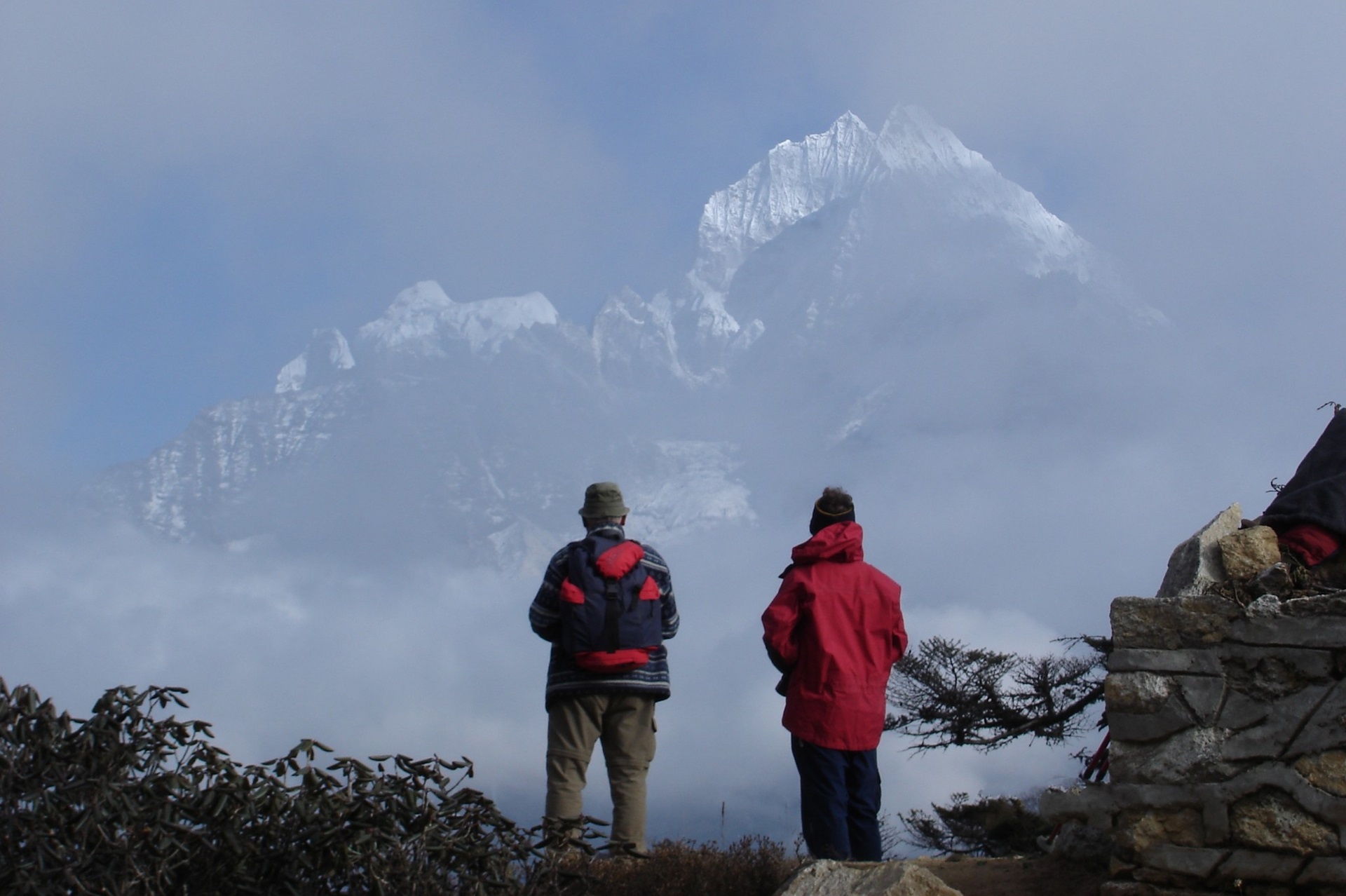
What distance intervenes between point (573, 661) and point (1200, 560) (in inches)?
122

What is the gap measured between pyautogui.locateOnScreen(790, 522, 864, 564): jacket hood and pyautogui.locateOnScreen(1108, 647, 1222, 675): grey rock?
1.47 metres

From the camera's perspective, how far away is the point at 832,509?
6.34 meters

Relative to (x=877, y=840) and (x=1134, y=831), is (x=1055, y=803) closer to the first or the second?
(x=1134, y=831)

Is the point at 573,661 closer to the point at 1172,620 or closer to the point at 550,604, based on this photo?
the point at 550,604

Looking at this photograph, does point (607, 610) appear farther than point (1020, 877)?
Yes

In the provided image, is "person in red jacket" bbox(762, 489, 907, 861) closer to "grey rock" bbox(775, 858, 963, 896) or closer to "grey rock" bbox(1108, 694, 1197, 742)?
"grey rock" bbox(775, 858, 963, 896)

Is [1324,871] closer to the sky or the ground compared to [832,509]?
closer to the ground

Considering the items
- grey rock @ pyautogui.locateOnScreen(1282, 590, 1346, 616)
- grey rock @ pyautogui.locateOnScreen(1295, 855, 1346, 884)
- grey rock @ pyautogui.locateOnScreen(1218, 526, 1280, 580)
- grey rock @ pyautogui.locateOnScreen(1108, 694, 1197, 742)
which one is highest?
grey rock @ pyautogui.locateOnScreen(1218, 526, 1280, 580)

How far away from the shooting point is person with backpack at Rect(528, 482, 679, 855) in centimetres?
607

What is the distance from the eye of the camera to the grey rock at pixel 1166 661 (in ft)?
16.5

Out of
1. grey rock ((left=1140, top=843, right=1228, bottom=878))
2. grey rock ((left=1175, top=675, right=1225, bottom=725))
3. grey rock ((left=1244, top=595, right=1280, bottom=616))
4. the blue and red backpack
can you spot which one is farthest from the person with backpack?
grey rock ((left=1244, top=595, right=1280, bottom=616))

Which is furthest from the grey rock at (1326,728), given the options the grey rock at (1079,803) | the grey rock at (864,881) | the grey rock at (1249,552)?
the grey rock at (864,881)

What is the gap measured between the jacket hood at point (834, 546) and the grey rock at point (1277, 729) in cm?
202

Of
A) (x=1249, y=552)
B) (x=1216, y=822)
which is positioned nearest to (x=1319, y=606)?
(x=1249, y=552)
